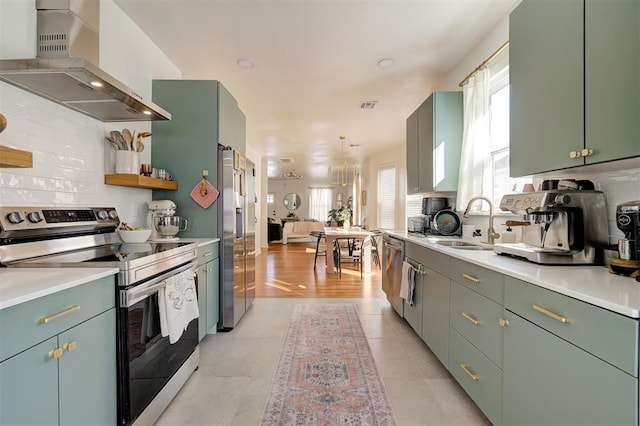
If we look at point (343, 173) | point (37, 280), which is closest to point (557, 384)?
point (37, 280)

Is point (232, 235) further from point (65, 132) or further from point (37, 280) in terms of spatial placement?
point (37, 280)

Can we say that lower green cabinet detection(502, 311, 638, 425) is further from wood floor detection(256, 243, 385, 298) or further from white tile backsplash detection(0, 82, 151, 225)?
wood floor detection(256, 243, 385, 298)

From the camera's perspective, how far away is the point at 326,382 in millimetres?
1983

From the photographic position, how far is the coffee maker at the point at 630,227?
1.12 metres

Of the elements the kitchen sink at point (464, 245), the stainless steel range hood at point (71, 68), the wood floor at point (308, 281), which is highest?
the stainless steel range hood at point (71, 68)

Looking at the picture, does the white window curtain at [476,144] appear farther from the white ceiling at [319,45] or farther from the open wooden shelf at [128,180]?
the open wooden shelf at [128,180]

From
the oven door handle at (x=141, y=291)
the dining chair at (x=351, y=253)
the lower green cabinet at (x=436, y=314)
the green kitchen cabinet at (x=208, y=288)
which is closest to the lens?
the oven door handle at (x=141, y=291)

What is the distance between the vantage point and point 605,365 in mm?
879

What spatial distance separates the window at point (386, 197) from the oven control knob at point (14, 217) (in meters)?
6.72

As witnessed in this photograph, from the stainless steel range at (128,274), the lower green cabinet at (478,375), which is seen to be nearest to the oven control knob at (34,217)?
the stainless steel range at (128,274)

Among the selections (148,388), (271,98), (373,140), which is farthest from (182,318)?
(373,140)

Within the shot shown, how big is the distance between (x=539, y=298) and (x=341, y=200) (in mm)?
11802

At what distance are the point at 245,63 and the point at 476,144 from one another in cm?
250

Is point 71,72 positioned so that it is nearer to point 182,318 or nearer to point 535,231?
point 182,318
